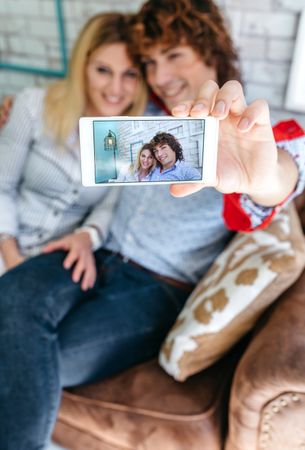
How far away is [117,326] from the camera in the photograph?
97cm

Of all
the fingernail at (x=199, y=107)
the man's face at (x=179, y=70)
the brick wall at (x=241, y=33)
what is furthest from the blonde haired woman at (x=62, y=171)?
the fingernail at (x=199, y=107)

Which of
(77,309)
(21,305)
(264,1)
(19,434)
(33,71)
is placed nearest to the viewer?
(19,434)

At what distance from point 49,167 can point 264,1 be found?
30.2 inches

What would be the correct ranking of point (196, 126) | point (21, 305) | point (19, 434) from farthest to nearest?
point (21, 305), point (19, 434), point (196, 126)

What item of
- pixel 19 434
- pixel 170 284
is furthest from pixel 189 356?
pixel 19 434

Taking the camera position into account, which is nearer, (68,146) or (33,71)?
(68,146)

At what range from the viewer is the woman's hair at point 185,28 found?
102cm

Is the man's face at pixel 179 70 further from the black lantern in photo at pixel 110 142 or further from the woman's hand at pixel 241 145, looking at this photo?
the black lantern in photo at pixel 110 142

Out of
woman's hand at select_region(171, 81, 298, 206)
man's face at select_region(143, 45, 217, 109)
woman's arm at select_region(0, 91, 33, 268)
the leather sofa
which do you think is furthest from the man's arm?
woman's arm at select_region(0, 91, 33, 268)

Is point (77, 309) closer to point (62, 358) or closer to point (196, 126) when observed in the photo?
point (62, 358)

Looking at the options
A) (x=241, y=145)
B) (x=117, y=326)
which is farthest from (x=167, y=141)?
(x=117, y=326)

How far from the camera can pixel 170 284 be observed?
110cm

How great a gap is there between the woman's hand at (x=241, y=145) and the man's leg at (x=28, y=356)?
1.48ft

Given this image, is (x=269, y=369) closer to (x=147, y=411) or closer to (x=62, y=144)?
(x=147, y=411)
